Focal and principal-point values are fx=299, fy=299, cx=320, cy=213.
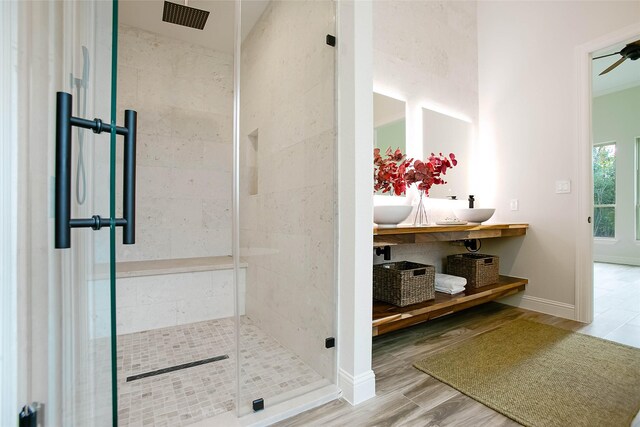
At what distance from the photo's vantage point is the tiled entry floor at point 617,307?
2221 millimetres

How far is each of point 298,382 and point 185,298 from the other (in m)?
1.42

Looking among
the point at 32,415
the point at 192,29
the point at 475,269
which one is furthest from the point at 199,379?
the point at 192,29

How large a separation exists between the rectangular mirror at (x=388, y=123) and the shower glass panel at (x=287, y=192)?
882mm

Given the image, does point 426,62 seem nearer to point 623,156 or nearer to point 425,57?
point 425,57

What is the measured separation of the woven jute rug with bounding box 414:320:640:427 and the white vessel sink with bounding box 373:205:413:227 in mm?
882

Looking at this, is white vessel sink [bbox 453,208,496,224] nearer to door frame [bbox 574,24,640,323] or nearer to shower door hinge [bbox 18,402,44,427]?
door frame [bbox 574,24,640,323]

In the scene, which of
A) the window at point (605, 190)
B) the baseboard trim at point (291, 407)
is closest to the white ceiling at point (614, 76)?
the window at point (605, 190)

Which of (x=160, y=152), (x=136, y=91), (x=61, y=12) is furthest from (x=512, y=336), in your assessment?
(x=136, y=91)

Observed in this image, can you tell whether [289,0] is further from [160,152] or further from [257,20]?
[160,152]

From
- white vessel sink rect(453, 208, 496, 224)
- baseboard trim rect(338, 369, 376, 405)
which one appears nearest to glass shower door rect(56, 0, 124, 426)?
baseboard trim rect(338, 369, 376, 405)

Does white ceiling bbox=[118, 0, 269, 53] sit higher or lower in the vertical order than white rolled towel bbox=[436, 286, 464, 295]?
higher

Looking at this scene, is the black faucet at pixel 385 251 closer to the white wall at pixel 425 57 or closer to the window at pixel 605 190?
Answer: the white wall at pixel 425 57

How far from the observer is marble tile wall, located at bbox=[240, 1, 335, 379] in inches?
62.1

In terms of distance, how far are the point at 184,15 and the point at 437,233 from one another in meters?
2.78
